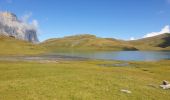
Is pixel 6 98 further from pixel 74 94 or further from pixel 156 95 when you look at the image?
pixel 156 95

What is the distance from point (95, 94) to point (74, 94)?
8.48 feet

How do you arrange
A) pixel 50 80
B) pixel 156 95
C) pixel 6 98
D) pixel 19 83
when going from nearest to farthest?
pixel 6 98 < pixel 156 95 < pixel 19 83 < pixel 50 80

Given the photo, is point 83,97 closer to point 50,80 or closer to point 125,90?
point 125,90

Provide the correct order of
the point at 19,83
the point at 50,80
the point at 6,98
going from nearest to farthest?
the point at 6,98
the point at 19,83
the point at 50,80

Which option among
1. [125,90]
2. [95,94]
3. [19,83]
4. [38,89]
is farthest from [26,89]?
[125,90]

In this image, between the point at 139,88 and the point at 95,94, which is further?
the point at 139,88

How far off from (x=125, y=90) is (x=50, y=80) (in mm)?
11602

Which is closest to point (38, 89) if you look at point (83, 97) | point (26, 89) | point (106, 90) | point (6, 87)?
point (26, 89)

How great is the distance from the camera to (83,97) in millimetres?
26938

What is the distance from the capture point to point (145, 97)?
1141 inches

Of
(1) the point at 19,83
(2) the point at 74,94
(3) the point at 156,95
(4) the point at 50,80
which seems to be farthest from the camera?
(4) the point at 50,80

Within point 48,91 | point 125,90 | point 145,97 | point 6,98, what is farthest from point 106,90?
point 6,98

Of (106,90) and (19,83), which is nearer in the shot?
(106,90)

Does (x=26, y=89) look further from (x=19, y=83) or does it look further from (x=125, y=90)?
(x=125, y=90)
